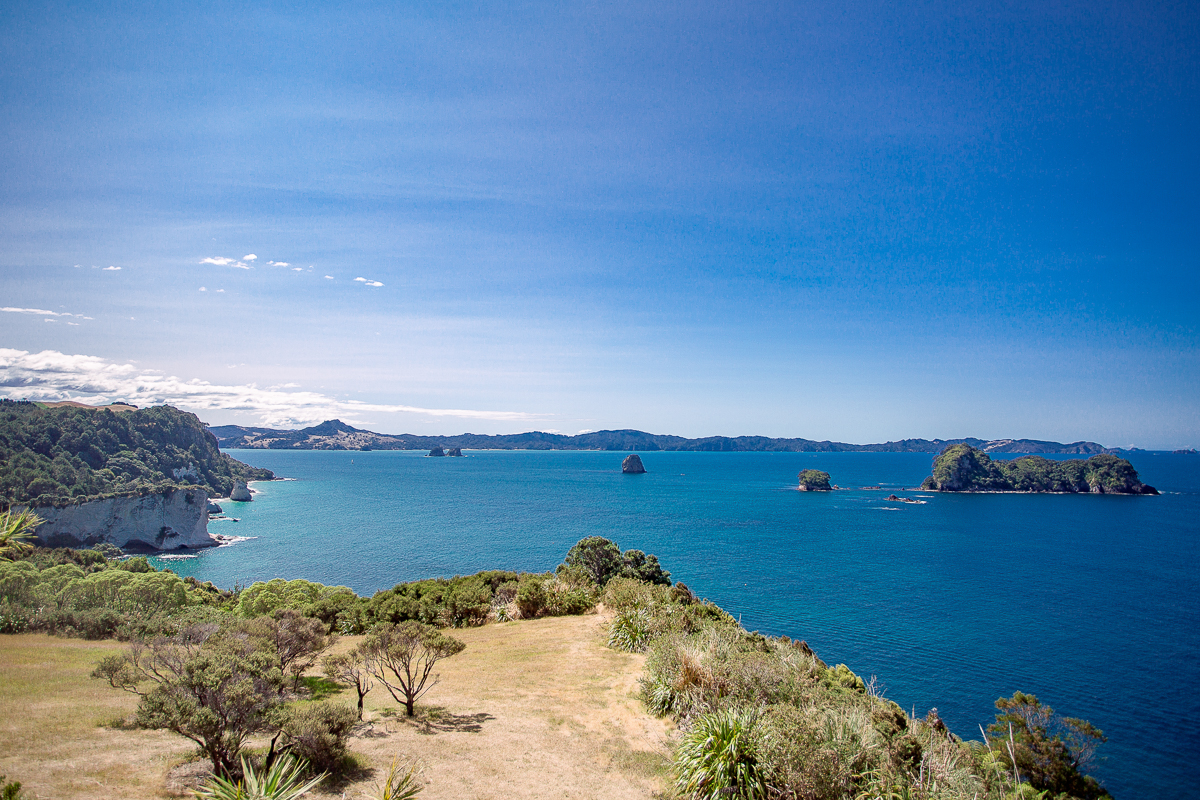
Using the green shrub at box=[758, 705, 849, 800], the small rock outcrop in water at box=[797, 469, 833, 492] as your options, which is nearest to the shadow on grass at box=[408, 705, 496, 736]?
the green shrub at box=[758, 705, 849, 800]

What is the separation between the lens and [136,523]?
79.7 m

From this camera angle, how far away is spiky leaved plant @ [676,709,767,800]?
33.8 feet

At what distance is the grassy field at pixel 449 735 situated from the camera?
1067 centimetres

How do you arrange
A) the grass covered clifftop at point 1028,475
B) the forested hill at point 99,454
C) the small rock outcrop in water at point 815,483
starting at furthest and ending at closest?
1. the small rock outcrop in water at point 815,483
2. the grass covered clifftop at point 1028,475
3. the forested hill at point 99,454

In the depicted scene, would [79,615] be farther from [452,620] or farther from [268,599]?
[452,620]

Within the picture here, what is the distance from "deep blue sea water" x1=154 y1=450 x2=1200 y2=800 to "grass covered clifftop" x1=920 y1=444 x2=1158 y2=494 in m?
10.6

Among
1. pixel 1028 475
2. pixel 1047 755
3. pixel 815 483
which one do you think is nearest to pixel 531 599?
pixel 1047 755

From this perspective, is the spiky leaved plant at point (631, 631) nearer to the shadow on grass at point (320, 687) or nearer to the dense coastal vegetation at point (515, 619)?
the dense coastal vegetation at point (515, 619)

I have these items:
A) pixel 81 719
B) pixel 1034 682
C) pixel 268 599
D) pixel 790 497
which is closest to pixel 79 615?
pixel 268 599

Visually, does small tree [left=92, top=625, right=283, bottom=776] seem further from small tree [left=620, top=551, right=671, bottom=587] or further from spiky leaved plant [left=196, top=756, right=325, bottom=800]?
small tree [left=620, top=551, right=671, bottom=587]

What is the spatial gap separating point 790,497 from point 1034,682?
9651 cm

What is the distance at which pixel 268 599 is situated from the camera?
2861 centimetres

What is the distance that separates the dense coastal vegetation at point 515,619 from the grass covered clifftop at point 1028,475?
138 metres

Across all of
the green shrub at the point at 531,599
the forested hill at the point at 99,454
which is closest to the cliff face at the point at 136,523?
the forested hill at the point at 99,454
